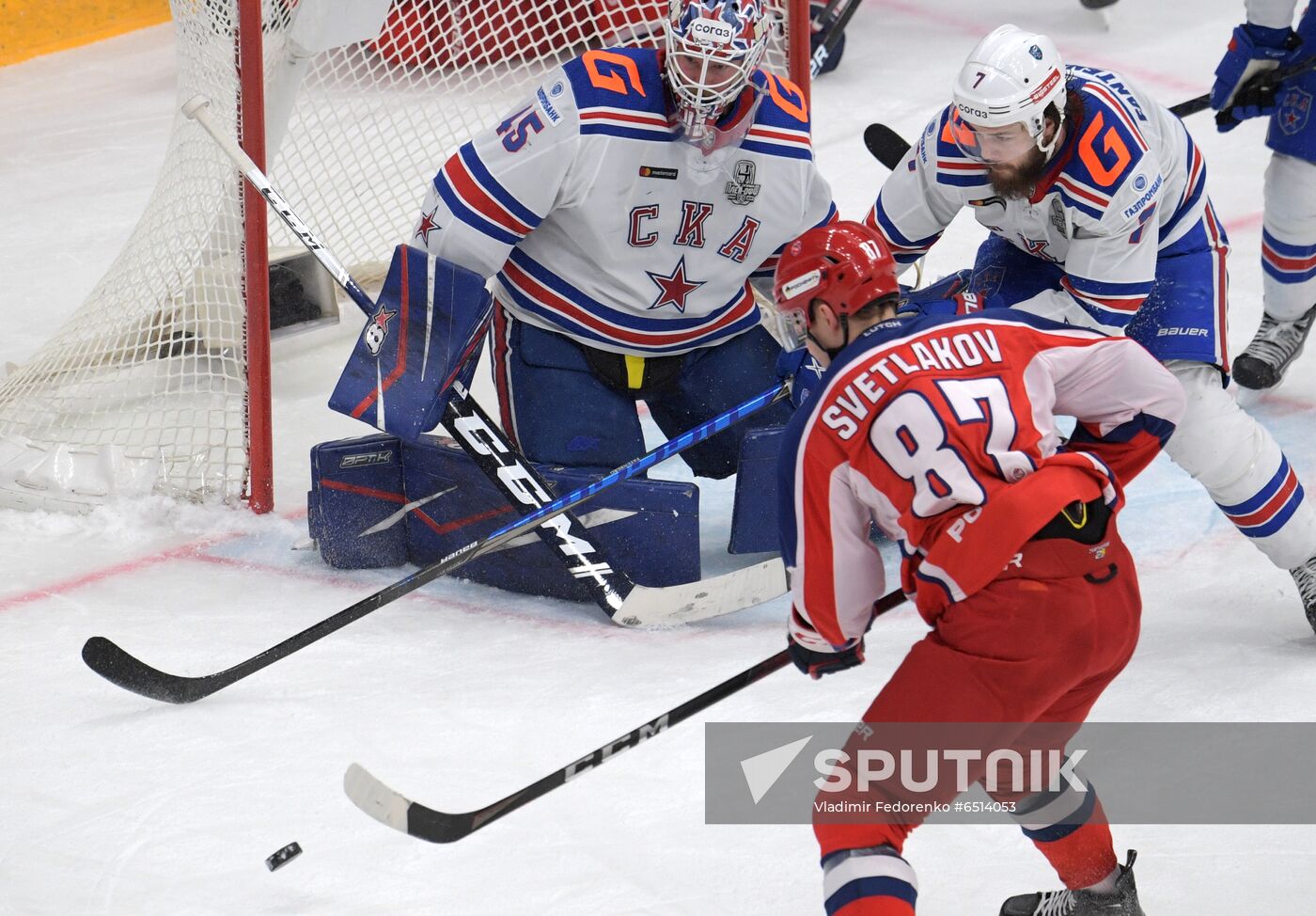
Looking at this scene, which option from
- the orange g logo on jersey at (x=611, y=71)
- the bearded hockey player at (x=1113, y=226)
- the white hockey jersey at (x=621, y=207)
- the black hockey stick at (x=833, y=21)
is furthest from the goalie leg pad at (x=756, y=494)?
the black hockey stick at (x=833, y=21)

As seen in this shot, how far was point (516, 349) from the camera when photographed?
127 inches

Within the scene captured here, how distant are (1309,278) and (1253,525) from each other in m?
1.19

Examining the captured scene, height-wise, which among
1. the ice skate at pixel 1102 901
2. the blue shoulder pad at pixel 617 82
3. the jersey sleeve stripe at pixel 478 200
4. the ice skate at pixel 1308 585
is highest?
the blue shoulder pad at pixel 617 82

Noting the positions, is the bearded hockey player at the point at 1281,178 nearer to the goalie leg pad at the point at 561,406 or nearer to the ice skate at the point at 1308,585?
the ice skate at the point at 1308,585

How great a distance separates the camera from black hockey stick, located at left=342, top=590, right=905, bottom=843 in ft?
6.83

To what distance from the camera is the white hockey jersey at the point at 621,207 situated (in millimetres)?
2936

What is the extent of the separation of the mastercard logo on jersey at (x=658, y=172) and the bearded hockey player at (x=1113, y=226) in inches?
17.7

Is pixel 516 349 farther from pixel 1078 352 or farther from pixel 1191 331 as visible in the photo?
pixel 1078 352

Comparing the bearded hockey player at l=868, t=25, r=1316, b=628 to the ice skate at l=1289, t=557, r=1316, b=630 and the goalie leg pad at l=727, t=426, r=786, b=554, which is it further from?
the goalie leg pad at l=727, t=426, r=786, b=554

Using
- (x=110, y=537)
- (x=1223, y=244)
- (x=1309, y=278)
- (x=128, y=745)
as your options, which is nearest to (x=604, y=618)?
(x=128, y=745)

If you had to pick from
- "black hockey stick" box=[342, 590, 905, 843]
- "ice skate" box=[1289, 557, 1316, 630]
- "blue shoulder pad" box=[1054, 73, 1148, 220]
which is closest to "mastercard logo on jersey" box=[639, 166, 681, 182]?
"blue shoulder pad" box=[1054, 73, 1148, 220]

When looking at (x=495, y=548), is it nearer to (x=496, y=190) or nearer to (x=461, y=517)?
(x=461, y=517)

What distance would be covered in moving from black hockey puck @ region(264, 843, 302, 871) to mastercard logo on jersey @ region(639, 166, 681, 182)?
1361mm

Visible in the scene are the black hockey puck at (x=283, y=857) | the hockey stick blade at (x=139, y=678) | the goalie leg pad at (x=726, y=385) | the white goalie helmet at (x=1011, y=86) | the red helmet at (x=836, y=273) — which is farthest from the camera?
the goalie leg pad at (x=726, y=385)
